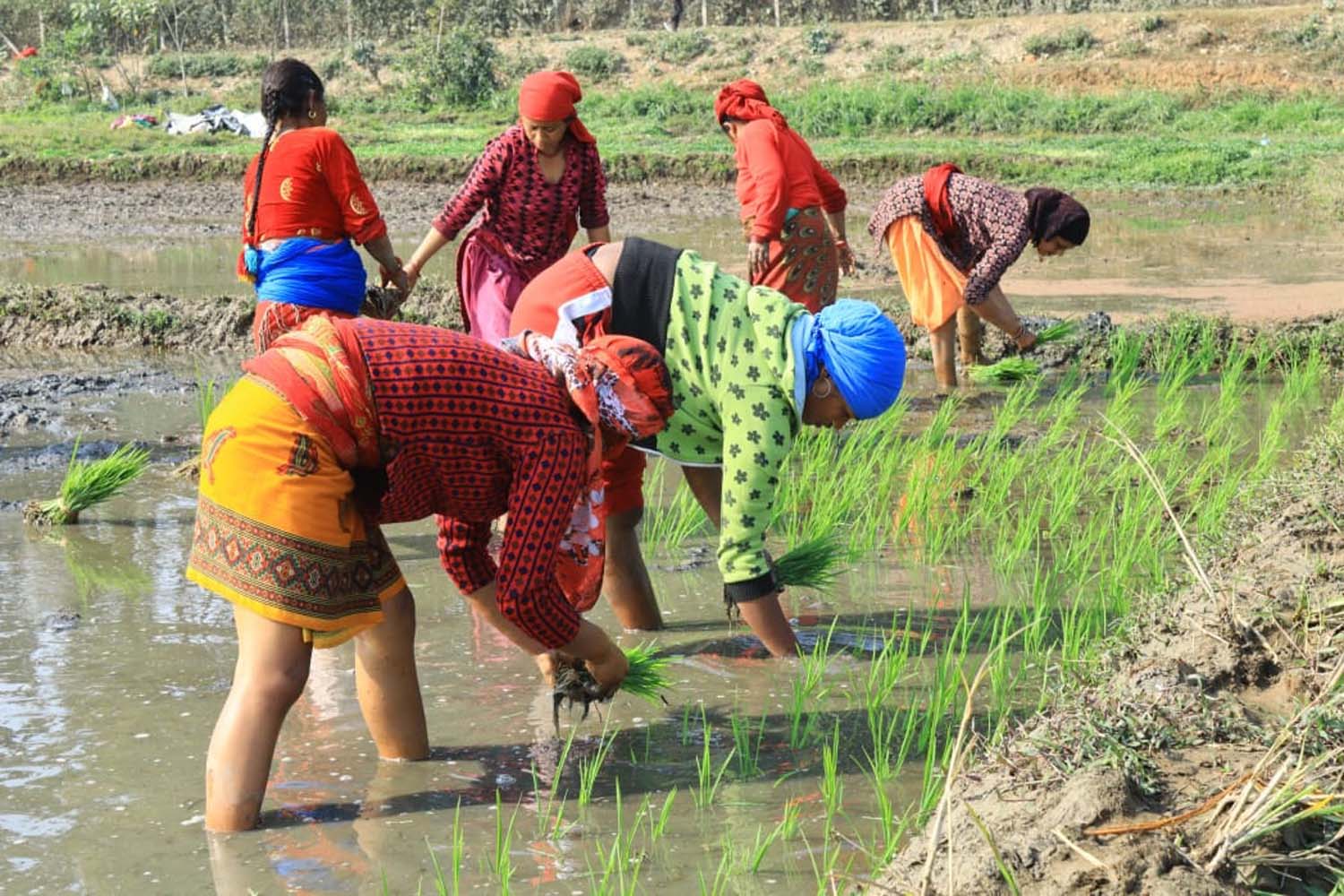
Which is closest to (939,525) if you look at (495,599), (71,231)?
(495,599)

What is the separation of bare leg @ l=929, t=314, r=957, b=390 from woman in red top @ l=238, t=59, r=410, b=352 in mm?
3389

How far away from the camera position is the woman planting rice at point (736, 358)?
3176 millimetres

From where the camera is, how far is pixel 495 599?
318cm

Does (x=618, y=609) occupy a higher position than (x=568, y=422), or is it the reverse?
(x=568, y=422)

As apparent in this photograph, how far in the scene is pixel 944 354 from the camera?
7.25 metres

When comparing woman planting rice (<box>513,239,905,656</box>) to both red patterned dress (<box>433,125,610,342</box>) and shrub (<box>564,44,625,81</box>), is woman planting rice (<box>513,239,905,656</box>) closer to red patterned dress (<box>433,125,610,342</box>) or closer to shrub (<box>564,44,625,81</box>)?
red patterned dress (<box>433,125,610,342</box>)

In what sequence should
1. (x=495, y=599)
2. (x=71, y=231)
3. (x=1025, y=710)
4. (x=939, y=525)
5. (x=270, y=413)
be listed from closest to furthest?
(x=270, y=413)
(x=495, y=599)
(x=1025, y=710)
(x=939, y=525)
(x=71, y=231)

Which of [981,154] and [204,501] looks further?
[981,154]

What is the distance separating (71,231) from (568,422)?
46.1ft

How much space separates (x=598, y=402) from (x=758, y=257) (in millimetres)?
2898

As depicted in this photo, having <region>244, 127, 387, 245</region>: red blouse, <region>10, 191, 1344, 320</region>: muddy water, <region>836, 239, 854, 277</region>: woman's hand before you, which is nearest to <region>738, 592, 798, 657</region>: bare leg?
<region>244, 127, 387, 245</region>: red blouse

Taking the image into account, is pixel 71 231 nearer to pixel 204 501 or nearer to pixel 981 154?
pixel 981 154

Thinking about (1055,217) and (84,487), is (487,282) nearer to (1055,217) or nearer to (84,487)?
(84,487)

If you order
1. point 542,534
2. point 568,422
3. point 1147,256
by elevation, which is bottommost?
point 1147,256
